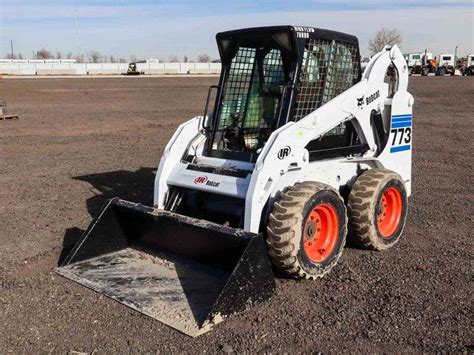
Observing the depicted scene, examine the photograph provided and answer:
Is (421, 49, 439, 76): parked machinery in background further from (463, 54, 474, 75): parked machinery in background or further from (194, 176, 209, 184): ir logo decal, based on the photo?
(194, 176, 209, 184): ir logo decal

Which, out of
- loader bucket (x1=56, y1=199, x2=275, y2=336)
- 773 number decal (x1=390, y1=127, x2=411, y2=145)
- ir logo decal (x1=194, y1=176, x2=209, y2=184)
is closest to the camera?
loader bucket (x1=56, y1=199, x2=275, y2=336)

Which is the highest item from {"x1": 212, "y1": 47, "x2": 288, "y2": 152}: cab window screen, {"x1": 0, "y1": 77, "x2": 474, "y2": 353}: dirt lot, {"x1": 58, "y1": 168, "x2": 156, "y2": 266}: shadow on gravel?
{"x1": 212, "y1": 47, "x2": 288, "y2": 152}: cab window screen

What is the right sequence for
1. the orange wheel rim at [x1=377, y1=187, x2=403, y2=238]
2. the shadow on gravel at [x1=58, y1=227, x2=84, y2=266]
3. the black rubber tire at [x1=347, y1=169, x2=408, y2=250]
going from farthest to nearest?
the orange wheel rim at [x1=377, y1=187, x2=403, y2=238] → the shadow on gravel at [x1=58, y1=227, x2=84, y2=266] → the black rubber tire at [x1=347, y1=169, x2=408, y2=250]

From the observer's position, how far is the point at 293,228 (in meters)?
4.59

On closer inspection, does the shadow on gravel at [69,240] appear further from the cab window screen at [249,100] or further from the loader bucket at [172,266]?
the cab window screen at [249,100]

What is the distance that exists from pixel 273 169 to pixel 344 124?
1.41 m

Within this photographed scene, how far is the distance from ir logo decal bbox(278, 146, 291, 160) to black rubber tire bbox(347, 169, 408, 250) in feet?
3.36

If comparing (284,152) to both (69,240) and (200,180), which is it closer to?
(200,180)

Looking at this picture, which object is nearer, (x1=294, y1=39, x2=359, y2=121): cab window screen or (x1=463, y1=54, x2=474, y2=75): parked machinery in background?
(x1=294, y1=39, x2=359, y2=121): cab window screen

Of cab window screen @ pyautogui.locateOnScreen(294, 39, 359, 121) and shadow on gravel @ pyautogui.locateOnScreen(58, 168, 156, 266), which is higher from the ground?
cab window screen @ pyautogui.locateOnScreen(294, 39, 359, 121)

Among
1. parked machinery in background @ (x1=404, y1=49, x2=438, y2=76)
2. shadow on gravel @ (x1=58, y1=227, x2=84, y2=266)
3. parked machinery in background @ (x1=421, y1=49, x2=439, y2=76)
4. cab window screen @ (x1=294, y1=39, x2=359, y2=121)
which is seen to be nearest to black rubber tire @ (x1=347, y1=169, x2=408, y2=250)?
cab window screen @ (x1=294, y1=39, x2=359, y2=121)

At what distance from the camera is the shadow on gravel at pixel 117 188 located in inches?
293

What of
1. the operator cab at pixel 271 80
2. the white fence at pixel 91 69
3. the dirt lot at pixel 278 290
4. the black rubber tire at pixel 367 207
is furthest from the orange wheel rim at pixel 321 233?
the white fence at pixel 91 69

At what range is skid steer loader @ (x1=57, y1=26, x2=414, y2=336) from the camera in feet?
15.2
